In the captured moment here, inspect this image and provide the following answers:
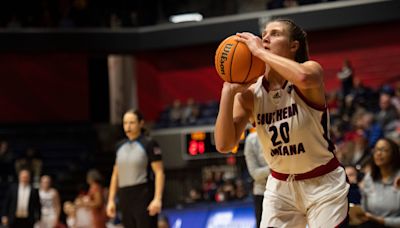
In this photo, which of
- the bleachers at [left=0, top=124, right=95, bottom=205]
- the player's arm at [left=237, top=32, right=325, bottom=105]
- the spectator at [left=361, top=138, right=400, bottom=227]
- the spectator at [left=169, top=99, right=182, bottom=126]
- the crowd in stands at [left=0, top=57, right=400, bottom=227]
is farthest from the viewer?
the spectator at [left=169, top=99, right=182, bottom=126]

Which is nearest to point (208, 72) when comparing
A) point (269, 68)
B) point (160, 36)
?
point (160, 36)

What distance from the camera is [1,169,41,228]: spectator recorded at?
39.9 feet

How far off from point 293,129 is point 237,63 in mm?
492

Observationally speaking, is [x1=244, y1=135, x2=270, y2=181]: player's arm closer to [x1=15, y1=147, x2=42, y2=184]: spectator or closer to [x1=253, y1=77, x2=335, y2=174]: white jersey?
[x1=253, y1=77, x2=335, y2=174]: white jersey

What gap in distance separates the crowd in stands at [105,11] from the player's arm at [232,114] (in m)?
16.3

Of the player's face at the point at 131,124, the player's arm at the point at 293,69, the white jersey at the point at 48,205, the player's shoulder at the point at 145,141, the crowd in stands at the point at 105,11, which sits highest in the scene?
the crowd in stands at the point at 105,11

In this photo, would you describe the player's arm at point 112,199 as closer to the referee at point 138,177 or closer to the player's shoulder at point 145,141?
the referee at point 138,177

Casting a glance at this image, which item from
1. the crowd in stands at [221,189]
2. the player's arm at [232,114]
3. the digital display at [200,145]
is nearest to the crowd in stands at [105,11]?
the digital display at [200,145]

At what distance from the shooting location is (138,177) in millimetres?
7914

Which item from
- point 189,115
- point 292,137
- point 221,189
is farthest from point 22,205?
point 292,137

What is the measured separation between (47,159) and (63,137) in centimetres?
115

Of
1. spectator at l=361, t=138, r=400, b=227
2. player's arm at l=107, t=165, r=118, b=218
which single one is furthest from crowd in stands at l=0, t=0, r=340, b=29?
spectator at l=361, t=138, r=400, b=227

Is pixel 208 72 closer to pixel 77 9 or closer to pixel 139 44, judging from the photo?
pixel 139 44

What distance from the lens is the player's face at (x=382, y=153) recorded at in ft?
23.6
